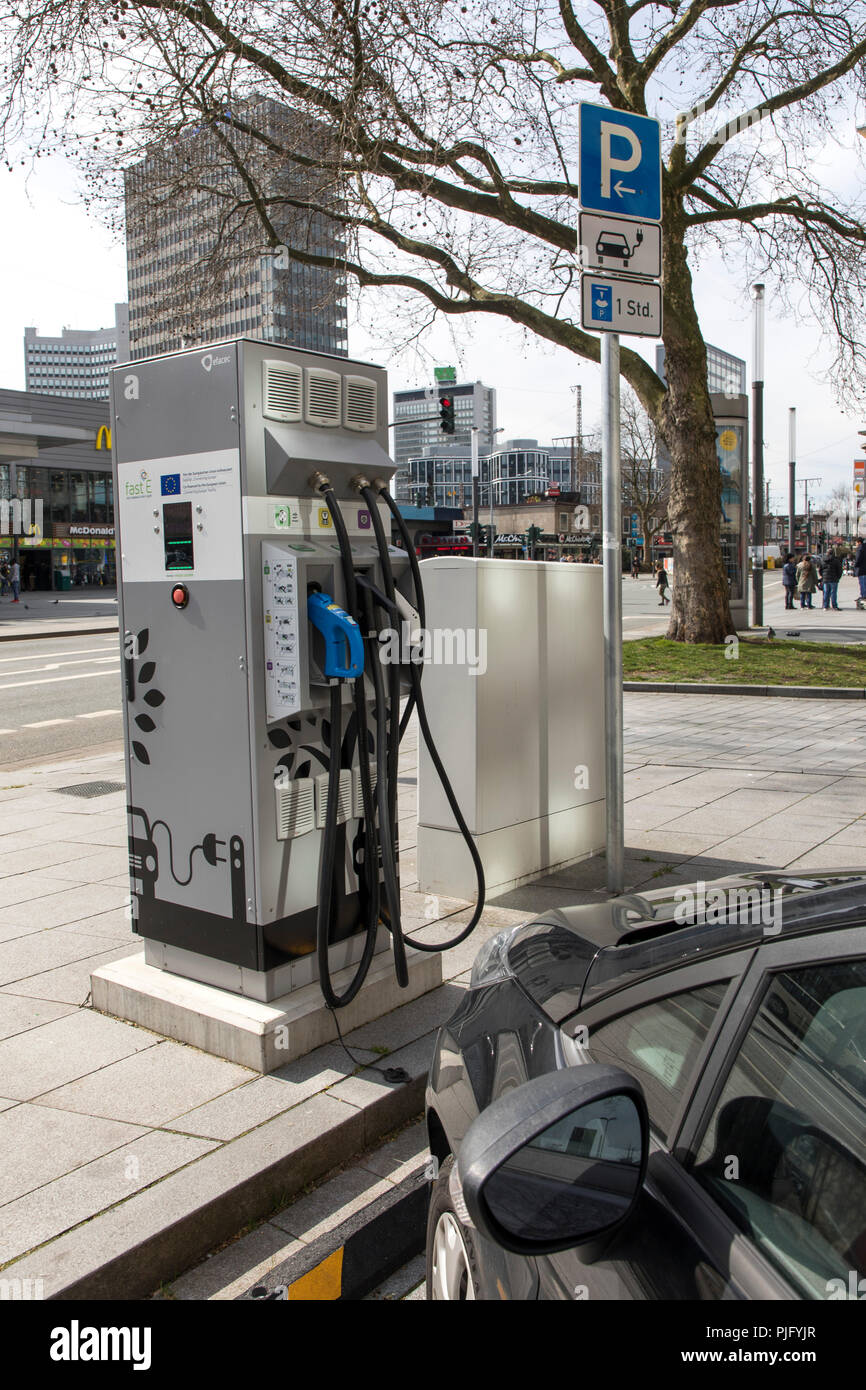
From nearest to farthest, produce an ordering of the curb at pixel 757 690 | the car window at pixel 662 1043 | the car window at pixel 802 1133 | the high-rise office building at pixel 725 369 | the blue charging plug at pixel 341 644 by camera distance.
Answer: the car window at pixel 802 1133 → the car window at pixel 662 1043 → the blue charging plug at pixel 341 644 → the curb at pixel 757 690 → the high-rise office building at pixel 725 369

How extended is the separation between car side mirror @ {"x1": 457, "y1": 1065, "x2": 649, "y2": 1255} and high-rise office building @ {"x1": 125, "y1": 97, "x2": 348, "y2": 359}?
14267mm

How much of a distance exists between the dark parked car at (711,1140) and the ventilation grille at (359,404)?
273 cm

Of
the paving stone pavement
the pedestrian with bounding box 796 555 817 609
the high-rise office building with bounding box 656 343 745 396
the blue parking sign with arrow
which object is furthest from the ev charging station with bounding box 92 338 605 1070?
the high-rise office building with bounding box 656 343 745 396

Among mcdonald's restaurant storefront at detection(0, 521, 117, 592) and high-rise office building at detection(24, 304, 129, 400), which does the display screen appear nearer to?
mcdonald's restaurant storefront at detection(0, 521, 117, 592)

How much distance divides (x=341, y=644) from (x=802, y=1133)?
247 cm

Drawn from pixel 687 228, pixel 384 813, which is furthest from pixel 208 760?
pixel 687 228

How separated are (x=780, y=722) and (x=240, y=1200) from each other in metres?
9.66

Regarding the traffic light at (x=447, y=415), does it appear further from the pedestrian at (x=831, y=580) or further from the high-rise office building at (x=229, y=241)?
the pedestrian at (x=831, y=580)

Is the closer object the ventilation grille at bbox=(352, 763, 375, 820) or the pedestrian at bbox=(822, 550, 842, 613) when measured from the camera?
the ventilation grille at bbox=(352, 763, 375, 820)

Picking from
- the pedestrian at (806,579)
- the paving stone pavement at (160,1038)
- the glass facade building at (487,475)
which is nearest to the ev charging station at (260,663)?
the paving stone pavement at (160,1038)

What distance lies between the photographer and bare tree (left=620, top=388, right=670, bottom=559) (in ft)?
218

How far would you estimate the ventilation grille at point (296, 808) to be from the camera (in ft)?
12.6

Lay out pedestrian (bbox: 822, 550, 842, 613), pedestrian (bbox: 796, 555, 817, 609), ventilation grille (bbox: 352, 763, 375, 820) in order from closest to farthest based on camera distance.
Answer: ventilation grille (bbox: 352, 763, 375, 820) < pedestrian (bbox: 796, 555, 817, 609) < pedestrian (bbox: 822, 550, 842, 613)
